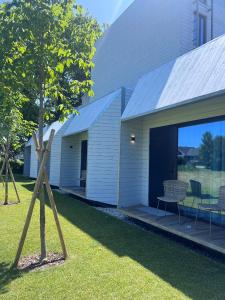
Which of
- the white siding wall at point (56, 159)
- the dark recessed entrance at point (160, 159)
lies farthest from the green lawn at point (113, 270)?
the white siding wall at point (56, 159)

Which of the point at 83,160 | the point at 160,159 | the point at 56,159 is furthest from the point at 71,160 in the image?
the point at 160,159

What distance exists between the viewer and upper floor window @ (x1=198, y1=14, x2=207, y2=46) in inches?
467

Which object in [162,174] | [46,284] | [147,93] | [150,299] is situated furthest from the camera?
[162,174]

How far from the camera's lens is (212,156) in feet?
23.1

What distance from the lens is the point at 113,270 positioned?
15.6ft

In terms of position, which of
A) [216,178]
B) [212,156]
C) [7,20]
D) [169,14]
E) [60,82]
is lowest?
[216,178]

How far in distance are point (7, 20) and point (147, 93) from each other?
3865 mm

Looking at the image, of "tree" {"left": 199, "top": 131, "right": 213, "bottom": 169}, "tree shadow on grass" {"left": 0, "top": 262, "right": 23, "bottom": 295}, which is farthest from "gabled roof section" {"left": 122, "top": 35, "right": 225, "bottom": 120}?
"tree shadow on grass" {"left": 0, "top": 262, "right": 23, "bottom": 295}

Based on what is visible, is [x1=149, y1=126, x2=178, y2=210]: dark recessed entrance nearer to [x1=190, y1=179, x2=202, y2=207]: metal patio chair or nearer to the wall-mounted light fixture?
the wall-mounted light fixture

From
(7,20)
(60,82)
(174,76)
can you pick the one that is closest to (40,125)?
(60,82)

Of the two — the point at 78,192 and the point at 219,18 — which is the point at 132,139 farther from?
the point at 219,18

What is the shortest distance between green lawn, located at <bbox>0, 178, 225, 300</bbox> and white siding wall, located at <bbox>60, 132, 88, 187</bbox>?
8.30m

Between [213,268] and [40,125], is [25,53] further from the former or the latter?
[213,268]

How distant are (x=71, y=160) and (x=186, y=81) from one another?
1061cm
